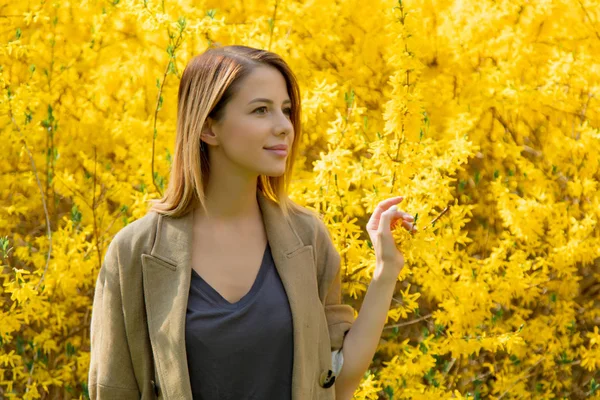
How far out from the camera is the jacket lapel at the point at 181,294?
70.1 inches

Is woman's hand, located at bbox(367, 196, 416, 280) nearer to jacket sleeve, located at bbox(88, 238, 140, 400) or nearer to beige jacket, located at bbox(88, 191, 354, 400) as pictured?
beige jacket, located at bbox(88, 191, 354, 400)

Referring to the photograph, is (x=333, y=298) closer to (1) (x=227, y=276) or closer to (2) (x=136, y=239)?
(1) (x=227, y=276)

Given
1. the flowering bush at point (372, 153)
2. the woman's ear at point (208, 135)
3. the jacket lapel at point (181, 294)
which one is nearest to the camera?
the jacket lapel at point (181, 294)

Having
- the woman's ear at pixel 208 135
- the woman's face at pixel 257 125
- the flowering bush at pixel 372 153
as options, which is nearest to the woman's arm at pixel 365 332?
the woman's face at pixel 257 125

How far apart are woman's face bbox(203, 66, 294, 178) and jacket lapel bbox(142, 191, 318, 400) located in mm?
149

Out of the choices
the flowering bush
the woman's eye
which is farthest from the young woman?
the flowering bush

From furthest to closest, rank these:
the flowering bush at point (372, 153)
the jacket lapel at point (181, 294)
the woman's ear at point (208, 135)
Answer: the flowering bush at point (372, 153)
the woman's ear at point (208, 135)
the jacket lapel at point (181, 294)

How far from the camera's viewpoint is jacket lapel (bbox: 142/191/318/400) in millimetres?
1779

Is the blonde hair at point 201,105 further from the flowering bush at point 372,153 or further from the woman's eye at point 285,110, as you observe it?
the flowering bush at point 372,153

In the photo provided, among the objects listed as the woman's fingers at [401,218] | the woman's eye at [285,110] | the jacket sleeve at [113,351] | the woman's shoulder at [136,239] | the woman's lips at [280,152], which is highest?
the woman's eye at [285,110]

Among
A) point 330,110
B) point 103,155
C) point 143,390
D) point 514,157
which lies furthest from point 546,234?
point 143,390

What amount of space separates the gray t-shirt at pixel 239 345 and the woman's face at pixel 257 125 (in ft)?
0.75

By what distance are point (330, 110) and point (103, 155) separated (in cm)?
91

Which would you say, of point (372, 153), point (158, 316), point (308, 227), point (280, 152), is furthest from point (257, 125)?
point (372, 153)
